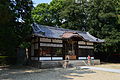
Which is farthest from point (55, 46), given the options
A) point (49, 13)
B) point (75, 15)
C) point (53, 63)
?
point (49, 13)

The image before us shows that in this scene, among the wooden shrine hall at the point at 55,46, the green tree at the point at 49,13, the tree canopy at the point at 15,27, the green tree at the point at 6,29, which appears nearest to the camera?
the green tree at the point at 6,29

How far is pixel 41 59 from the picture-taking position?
13.6m

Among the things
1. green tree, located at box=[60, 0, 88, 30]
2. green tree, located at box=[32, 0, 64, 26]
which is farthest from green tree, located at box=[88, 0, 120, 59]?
green tree, located at box=[32, 0, 64, 26]

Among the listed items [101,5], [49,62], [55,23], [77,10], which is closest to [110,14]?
[101,5]

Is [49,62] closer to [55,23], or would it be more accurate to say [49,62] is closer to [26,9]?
[26,9]

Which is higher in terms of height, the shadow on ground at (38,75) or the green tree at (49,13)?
the green tree at (49,13)

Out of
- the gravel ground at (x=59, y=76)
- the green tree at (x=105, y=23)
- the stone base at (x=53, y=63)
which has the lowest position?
the gravel ground at (x=59, y=76)

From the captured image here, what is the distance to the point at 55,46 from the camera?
14.7 metres

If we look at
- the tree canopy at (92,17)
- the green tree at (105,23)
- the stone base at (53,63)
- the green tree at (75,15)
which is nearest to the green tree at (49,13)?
the tree canopy at (92,17)

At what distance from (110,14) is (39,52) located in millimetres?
13205

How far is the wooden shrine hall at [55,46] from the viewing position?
13.7 meters

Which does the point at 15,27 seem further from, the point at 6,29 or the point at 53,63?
the point at 53,63

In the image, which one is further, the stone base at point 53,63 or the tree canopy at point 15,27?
the stone base at point 53,63

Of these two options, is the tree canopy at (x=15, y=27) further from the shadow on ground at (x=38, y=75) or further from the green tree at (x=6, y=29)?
the shadow on ground at (x=38, y=75)
